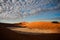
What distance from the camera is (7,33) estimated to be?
66.3 inches

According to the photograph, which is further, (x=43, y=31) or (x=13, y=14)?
(x=13, y=14)

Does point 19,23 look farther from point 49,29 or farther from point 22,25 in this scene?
point 49,29

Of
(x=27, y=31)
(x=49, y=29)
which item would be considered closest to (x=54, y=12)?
(x=49, y=29)

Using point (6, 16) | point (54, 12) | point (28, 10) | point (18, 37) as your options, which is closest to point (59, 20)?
point (54, 12)

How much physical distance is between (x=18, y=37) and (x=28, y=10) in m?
0.34

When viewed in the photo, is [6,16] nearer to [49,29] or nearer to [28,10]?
[28,10]

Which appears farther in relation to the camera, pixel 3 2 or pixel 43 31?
pixel 3 2

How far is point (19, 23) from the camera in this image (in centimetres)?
167

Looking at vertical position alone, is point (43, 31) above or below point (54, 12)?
below

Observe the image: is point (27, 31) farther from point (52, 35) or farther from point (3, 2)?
point (3, 2)

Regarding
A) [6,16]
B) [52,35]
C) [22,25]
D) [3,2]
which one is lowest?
[52,35]

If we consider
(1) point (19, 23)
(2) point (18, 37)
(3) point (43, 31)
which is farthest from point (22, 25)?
(3) point (43, 31)

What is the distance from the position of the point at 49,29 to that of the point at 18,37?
374 millimetres

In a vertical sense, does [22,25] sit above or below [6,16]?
below
